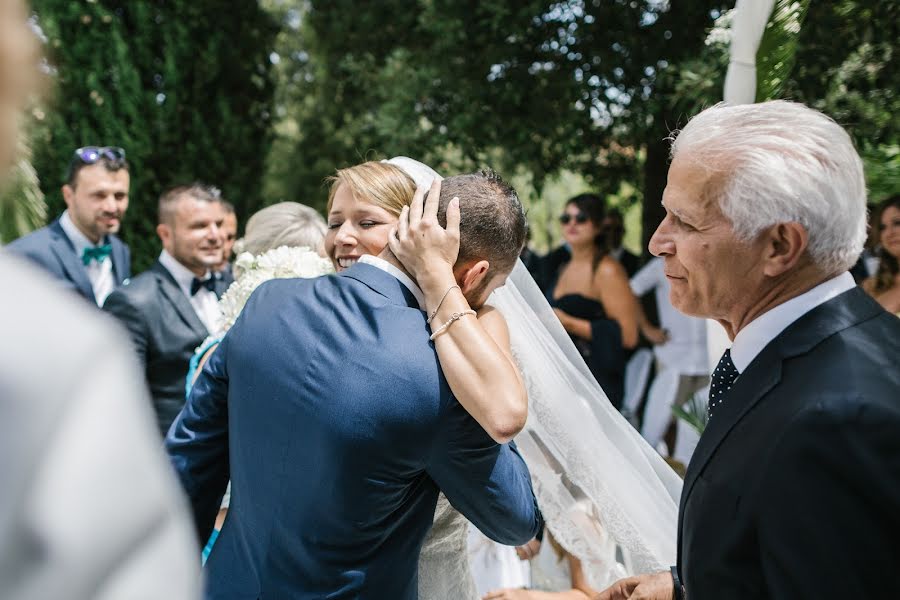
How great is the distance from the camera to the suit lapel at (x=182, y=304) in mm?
4309

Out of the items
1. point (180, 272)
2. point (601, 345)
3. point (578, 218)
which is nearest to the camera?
point (180, 272)

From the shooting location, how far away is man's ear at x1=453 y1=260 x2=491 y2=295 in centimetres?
210

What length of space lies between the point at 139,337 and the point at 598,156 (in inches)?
249

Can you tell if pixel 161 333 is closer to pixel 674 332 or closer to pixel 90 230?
pixel 90 230

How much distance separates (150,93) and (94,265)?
3.68 m

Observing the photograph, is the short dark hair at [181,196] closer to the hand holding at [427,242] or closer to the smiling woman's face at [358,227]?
the smiling woman's face at [358,227]

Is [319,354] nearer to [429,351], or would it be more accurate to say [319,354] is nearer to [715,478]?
[429,351]

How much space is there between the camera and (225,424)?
2152 mm

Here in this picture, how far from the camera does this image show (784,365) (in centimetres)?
152

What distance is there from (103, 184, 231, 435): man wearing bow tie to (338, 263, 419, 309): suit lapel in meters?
2.43

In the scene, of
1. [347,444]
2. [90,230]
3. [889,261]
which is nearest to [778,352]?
[347,444]

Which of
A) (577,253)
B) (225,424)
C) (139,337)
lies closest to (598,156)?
(577,253)


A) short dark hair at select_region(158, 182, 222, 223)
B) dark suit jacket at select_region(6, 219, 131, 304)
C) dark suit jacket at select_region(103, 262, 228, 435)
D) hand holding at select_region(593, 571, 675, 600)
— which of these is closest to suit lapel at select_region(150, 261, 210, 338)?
dark suit jacket at select_region(103, 262, 228, 435)

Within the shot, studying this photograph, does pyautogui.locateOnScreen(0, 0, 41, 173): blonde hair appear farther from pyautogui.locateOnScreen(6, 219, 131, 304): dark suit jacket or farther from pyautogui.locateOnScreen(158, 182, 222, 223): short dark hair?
pyautogui.locateOnScreen(6, 219, 131, 304): dark suit jacket
